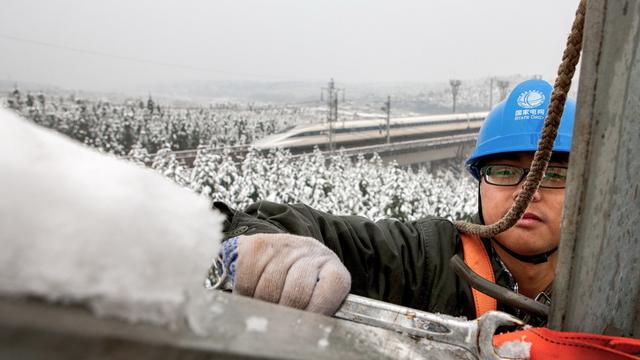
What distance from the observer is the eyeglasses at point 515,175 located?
74.8 inches

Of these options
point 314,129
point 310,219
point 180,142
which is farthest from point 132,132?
point 310,219

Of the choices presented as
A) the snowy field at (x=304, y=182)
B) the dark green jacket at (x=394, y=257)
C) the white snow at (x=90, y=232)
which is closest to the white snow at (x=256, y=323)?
the white snow at (x=90, y=232)

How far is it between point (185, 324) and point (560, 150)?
6.48 feet

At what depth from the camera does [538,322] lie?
4.02 feet

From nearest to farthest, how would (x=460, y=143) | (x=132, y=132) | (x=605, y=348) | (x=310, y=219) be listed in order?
1. (x=605, y=348)
2. (x=310, y=219)
3. (x=132, y=132)
4. (x=460, y=143)

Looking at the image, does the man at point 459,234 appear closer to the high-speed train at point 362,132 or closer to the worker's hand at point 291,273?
the worker's hand at point 291,273

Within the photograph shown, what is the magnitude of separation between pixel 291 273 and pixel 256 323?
24.0 inches

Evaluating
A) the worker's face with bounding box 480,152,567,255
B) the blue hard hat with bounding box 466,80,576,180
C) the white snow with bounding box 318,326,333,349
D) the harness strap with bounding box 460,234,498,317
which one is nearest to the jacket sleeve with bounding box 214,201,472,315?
the harness strap with bounding box 460,234,498,317

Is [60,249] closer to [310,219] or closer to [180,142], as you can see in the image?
[310,219]

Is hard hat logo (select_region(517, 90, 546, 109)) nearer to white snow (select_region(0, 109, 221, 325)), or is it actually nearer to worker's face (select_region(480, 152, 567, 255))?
worker's face (select_region(480, 152, 567, 255))

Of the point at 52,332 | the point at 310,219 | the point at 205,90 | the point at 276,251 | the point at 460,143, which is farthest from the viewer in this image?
the point at 205,90

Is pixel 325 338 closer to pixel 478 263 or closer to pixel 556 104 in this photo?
pixel 556 104

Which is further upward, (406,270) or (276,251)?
(276,251)

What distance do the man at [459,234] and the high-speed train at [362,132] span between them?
25.2 metres
